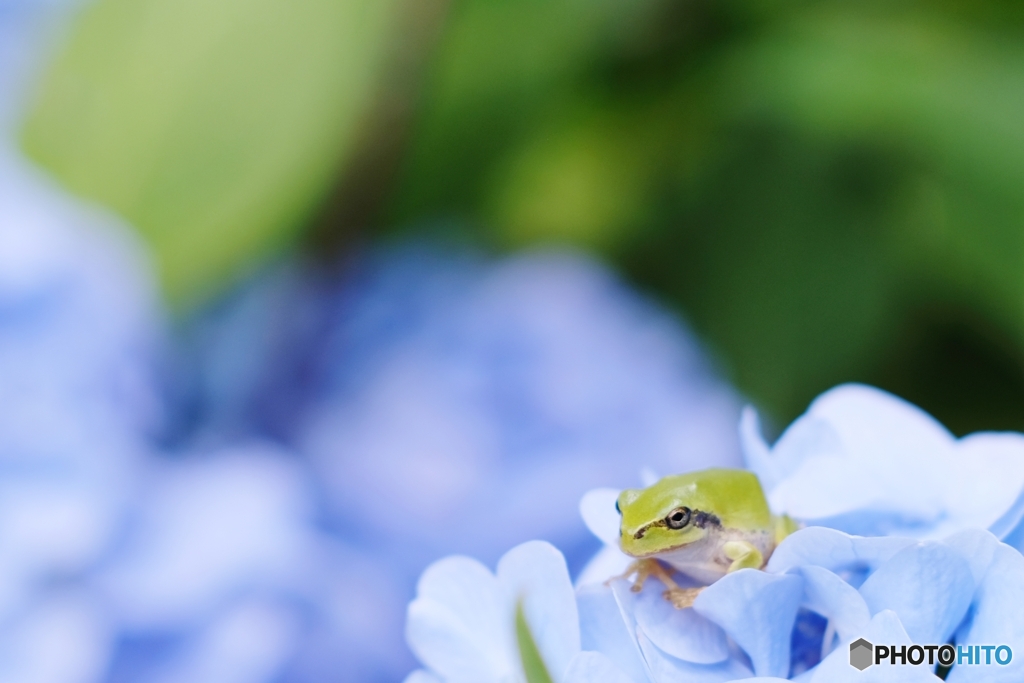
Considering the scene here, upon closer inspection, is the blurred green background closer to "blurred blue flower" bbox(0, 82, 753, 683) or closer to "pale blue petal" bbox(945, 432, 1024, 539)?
"blurred blue flower" bbox(0, 82, 753, 683)

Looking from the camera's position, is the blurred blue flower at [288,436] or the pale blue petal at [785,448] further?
the blurred blue flower at [288,436]

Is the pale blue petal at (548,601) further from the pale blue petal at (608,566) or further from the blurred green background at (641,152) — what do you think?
the blurred green background at (641,152)

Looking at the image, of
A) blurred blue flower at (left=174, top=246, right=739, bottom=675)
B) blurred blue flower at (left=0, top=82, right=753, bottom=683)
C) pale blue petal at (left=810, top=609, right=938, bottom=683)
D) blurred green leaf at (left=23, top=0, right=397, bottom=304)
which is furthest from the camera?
blurred green leaf at (left=23, top=0, right=397, bottom=304)

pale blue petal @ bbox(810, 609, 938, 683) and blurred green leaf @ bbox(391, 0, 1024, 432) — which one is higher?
blurred green leaf @ bbox(391, 0, 1024, 432)

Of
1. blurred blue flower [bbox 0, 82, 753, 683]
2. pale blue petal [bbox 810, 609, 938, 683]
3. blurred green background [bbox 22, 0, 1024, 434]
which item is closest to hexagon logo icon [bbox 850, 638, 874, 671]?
pale blue petal [bbox 810, 609, 938, 683]

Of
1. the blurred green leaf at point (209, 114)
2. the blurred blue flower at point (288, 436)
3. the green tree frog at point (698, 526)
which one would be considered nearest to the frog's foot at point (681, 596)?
the green tree frog at point (698, 526)

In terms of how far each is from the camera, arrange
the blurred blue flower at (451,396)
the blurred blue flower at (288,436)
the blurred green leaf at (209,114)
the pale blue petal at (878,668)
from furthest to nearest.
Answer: the blurred green leaf at (209,114) < the blurred blue flower at (451,396) < the blurred blue flower at (288,436) < the pale blue petal at (878,668)

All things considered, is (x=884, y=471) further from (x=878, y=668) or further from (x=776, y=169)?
(x=776, y=169)
